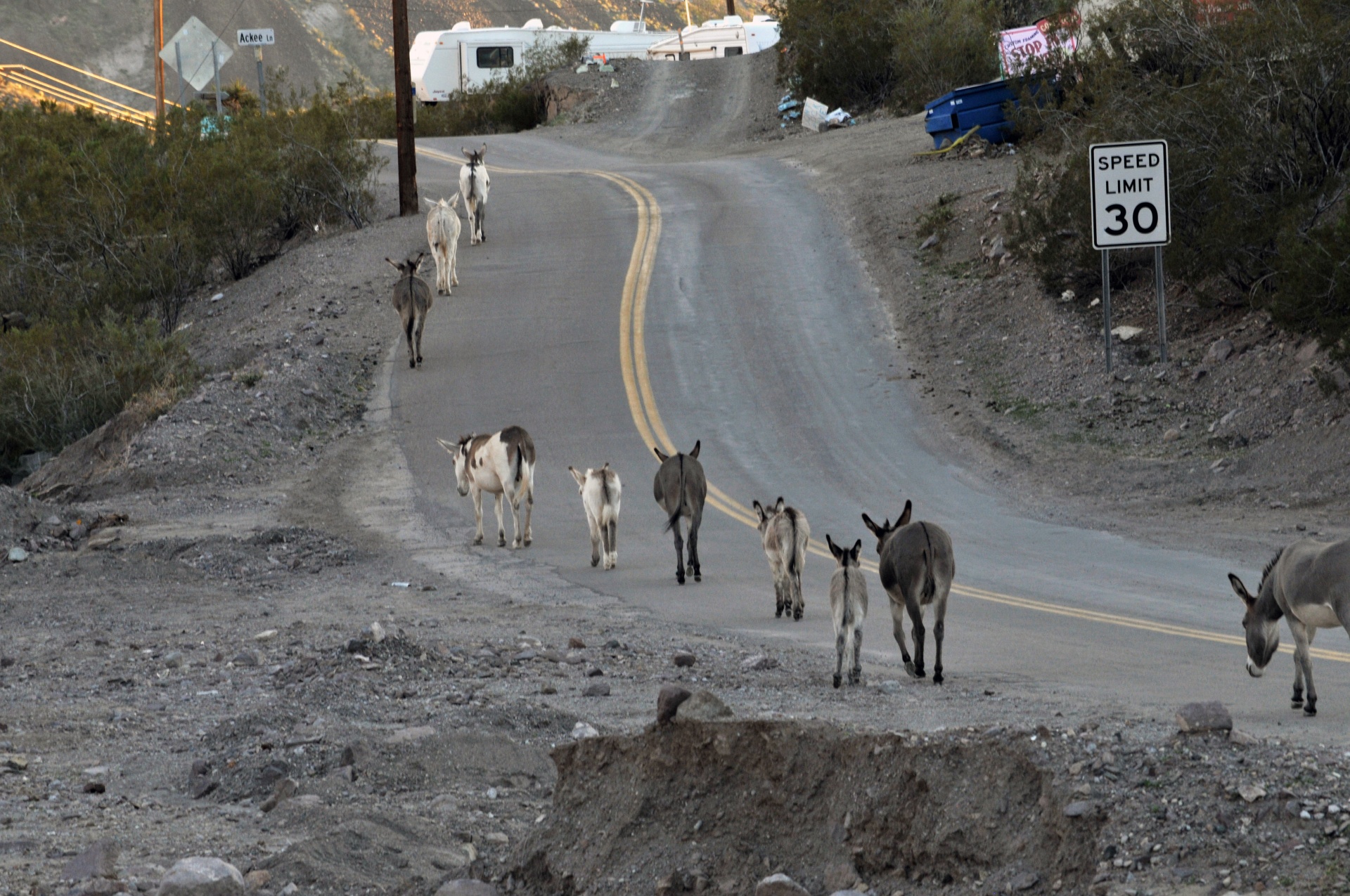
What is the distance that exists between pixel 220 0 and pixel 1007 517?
459 feet

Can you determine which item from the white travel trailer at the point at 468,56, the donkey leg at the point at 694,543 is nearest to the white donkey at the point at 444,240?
the donkey leg at the point at 694,543

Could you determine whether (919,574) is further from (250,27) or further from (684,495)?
(250,27)

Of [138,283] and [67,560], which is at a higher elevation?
[138,283]

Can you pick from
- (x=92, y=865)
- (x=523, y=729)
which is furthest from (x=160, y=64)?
(x=92, y=865)

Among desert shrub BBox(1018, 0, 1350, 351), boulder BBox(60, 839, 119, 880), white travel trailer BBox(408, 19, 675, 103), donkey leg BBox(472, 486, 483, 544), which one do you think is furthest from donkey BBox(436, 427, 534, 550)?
white travel trailer BBox(408, 19, 675, 103)

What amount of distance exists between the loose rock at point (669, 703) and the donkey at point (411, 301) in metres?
20.9

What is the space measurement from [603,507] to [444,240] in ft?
54.7

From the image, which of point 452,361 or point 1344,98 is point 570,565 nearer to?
point 452,361

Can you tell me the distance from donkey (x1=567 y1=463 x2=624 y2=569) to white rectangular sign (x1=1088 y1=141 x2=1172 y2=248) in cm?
963

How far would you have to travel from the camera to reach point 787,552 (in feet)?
41.9

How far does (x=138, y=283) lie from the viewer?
34281 mm

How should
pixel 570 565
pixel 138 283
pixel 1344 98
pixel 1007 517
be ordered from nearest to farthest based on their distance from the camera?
pixel 570 565, pixel 1007 517, pixel 1344 98, pixel 138 283

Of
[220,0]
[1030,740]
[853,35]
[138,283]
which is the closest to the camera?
[1030,740]

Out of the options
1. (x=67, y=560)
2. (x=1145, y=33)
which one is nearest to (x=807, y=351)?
(x=1145, y=33)
